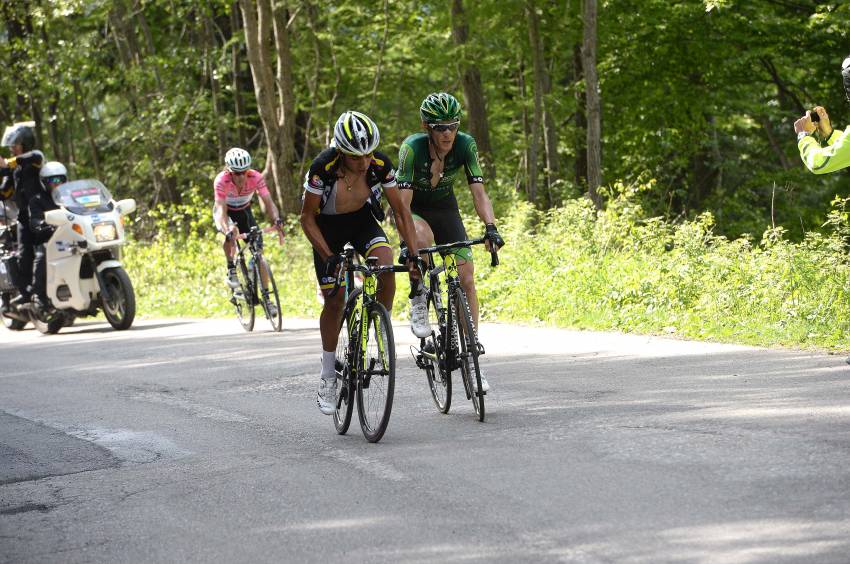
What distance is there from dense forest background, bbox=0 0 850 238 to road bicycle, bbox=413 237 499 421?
12929 millimetres

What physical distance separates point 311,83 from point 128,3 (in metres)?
6.28

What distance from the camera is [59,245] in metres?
16.5

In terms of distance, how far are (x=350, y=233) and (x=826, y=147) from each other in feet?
9.93

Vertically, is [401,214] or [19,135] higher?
[19,135]

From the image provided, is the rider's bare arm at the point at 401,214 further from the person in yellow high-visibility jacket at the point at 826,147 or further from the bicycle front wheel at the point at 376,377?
the person in yellow high-visibility jacket at the point at 826,147

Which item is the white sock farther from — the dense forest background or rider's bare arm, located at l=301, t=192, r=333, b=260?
the dense forest background

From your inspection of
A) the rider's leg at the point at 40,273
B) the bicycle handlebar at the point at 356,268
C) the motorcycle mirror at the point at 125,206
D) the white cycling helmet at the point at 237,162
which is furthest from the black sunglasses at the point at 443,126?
the rider's leg at the point at 40,273

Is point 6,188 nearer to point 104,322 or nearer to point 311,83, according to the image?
point 104,322

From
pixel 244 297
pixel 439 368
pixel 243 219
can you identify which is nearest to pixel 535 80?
pixel 243 219

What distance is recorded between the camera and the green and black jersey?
8.43 m

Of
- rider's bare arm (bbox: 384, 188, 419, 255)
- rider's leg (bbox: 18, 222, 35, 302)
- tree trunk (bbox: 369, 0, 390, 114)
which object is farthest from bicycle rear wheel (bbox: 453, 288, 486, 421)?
tree trunk (bbox: 369, 0, 390, 114)

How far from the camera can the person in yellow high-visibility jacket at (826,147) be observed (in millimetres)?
6809

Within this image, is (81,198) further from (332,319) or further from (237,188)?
(332,319)

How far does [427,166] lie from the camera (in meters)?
8.48
